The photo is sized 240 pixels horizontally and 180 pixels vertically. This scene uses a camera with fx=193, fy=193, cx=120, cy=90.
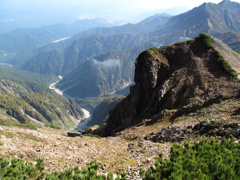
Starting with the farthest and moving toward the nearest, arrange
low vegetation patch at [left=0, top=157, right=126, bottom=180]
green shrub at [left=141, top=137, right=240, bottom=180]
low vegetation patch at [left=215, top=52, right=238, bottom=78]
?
low vegetation patch at [left=215, top=52, right=238, bottom=78] → green shrub at [left=141, top=137, right=240, bottom=180] → low vegetation patch at [left=0, top=157, right=126, bottom=180]

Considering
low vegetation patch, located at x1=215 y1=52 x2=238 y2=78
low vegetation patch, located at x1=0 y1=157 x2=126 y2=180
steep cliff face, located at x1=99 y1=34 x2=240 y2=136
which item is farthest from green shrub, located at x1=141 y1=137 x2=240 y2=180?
low vegetation patch, located at x1=215 y1=52 x2=238 y2=78

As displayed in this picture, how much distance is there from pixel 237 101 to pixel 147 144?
19935mm

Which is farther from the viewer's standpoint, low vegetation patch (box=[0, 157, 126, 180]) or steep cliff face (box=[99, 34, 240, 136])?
steep cliff face (box=[99, 34, 240, 136])

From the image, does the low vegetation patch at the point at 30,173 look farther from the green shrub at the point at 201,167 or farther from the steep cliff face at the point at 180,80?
the steep cliff face at the point at 180,80

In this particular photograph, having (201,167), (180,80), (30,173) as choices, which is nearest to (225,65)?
(180,80)

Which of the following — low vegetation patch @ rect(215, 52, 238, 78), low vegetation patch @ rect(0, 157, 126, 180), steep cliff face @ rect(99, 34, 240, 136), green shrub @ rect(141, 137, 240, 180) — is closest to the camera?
low vegetation patch @ rect(0, 157, 126, 180)

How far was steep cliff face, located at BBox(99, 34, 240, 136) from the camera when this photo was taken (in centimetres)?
4300

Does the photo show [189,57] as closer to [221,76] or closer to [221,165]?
[221,76]

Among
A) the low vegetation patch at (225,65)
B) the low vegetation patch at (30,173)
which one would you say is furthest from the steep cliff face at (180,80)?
the low vegetation patch at (30,173)

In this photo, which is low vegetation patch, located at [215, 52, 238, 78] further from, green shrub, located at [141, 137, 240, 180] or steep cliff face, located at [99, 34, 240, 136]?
green shrub, located at [141, 137, 240, 180]

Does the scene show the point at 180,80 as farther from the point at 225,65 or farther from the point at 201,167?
the point at 201,167

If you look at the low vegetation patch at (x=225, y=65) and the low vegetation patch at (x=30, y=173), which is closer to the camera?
the low vegetation patch at (x=30, y=173)

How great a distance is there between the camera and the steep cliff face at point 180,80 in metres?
43.0

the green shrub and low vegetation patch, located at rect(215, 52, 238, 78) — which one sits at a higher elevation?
low vegetation patch, located at rect(215, 52, 238, 78)
